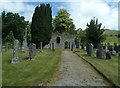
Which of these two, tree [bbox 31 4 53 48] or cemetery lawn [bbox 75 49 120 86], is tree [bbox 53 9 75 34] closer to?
tree [bbox 31 4 53 48]

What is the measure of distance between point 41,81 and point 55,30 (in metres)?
72.7

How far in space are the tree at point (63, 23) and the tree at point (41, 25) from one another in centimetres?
3079

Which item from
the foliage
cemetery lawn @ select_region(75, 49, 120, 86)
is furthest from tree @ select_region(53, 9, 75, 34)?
cemetery lawn @ select_region(75, 49, 120, 86)

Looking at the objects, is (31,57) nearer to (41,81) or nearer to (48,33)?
(41,81)

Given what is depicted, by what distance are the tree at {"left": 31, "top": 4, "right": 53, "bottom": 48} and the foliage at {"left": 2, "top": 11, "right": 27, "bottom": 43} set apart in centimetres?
1423

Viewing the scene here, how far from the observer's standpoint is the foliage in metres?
67.3

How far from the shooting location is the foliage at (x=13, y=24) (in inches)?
2650

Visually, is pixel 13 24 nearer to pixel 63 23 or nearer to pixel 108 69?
pixel 63 23

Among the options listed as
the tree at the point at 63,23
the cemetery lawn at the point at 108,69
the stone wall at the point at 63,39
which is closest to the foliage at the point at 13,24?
the stone wall at the point at 63,39

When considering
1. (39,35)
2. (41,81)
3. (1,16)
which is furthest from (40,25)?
(41,81)

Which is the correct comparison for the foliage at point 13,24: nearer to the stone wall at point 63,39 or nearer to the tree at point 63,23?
the stone wall at point 63,39

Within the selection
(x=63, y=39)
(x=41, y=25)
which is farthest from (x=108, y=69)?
(x=63, y=39)

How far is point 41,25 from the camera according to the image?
167ft

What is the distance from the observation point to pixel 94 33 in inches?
1797
